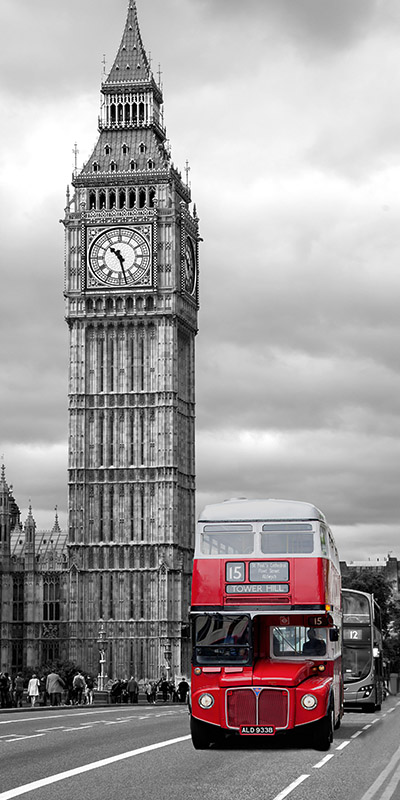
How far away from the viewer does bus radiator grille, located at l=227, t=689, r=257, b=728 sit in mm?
26375

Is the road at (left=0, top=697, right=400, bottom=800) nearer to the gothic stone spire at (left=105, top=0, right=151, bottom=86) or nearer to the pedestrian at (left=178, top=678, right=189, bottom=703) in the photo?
the pedestrian at (left=178, top=678, right=189, bottom=703)

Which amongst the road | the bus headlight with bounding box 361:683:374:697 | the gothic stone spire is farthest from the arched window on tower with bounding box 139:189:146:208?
the road

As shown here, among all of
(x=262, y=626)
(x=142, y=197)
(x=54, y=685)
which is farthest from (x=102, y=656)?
(x=262, y=626)

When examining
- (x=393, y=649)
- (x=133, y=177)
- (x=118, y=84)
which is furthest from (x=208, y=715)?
(x=393, y=649)

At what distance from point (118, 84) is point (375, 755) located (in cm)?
9342

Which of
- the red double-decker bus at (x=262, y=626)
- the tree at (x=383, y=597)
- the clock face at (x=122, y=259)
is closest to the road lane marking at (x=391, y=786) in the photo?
the red double-decker bus at (x=262, y=626)

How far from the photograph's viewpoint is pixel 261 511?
27.7 metres

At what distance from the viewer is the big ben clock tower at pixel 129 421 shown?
10281 centimetres

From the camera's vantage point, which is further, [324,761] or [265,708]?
[265,708]

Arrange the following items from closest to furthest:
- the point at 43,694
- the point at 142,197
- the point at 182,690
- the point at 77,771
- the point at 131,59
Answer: the point at 77,771 < the point at 43,694 < the point at 182,690 < the point at 142,197 < the point at 131,59

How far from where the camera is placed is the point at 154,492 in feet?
342

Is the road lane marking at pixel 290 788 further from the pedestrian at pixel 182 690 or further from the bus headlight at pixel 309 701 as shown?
the pedestrian at pixel 182 690

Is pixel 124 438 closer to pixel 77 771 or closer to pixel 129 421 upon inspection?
pixel 129 421

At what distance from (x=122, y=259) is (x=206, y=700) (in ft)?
266
